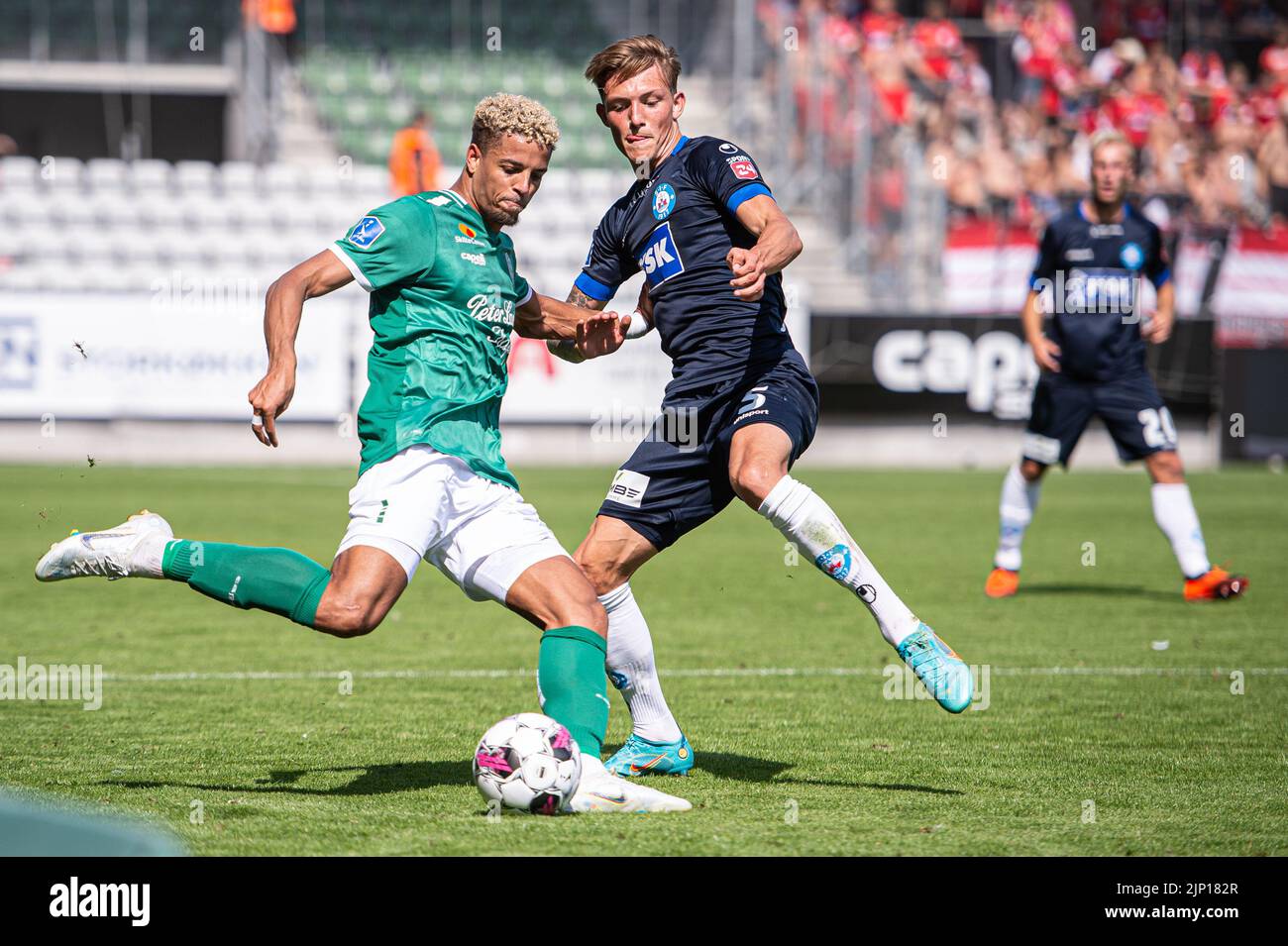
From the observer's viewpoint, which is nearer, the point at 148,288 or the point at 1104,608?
the point at 1104,608

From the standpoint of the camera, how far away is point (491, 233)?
4.90 meters

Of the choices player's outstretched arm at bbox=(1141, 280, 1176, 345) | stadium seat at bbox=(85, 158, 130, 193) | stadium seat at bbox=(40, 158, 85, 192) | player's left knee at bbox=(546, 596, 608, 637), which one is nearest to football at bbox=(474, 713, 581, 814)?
player's left knee at bbox=(546, 596, 608, 637)

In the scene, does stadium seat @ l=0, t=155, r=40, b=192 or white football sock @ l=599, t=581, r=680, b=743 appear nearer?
white football sock @ l=599, t=581, r=680, b=743

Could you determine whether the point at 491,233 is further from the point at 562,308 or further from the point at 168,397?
the point at 168,397

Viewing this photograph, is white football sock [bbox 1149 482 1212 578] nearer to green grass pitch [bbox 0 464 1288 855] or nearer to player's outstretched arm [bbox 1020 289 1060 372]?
green grass pitch [bbox 0 464 1288 855]

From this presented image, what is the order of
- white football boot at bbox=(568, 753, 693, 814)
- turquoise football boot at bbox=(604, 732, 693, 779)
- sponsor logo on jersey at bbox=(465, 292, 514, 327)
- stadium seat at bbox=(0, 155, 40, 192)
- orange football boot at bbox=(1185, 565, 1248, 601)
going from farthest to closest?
stadium seat at bbox=(0, 155, 40, 192)
orange football boot at bbox=(1185, 565, 1248, 601)
turquoise football boot at bbox=(604, 732, 693, 779)
sponsor logo on jersey at bbox=(465, 292, 514, 327)
white football boot at bbox=(568, 753, 693, 814)

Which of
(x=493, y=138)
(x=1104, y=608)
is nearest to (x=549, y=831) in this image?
(x=493, y=138)

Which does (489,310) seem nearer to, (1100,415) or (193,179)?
(1100,415)

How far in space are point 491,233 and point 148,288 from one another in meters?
14.1

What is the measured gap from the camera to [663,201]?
17.7 feet

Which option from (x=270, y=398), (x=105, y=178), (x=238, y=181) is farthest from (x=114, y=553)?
(x=105, y=178)

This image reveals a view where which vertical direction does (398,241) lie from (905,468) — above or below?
above

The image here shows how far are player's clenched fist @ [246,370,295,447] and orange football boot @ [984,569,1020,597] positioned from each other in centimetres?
639

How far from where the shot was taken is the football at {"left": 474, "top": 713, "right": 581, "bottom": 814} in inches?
169
